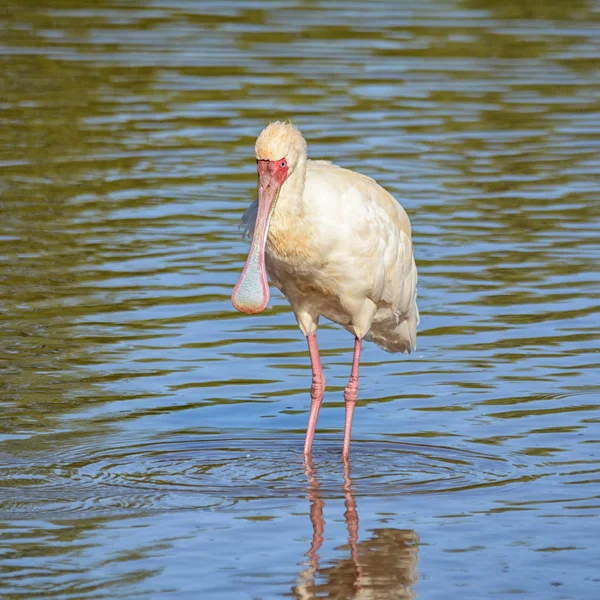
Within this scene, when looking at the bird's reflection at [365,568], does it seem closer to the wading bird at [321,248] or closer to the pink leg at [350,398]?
the pink leg at [350,398]

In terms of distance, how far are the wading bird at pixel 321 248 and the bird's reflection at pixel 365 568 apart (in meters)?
1.38

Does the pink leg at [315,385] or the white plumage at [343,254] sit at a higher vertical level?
the white plumage at [343,254]

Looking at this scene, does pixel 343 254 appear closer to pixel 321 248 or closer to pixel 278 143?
pixel 321 248

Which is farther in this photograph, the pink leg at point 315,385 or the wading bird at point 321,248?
the pink leg at point 315,385

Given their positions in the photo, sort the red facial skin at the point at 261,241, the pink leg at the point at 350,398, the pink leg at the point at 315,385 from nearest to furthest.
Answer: the red facial skin at the point at 261,241 → the pink leg at the point at 350,398 → the pink leg at the point at 315,385

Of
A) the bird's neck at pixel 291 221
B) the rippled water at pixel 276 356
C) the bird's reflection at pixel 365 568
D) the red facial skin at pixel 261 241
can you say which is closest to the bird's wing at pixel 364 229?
the bird's neck at pixel 291 221

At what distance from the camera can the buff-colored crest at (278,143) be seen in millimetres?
8633

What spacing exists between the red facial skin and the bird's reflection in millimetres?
1236

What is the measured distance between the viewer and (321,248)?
8.89 m

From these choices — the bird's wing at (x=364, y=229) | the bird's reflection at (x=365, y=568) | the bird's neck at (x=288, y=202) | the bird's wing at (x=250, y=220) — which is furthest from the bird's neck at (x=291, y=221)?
the bird's reflection at (x=365, y=568)

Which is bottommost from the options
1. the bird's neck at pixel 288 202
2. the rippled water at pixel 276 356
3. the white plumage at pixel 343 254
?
the rippled water at pixel 276 356

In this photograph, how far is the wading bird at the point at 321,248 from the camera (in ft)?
28.4

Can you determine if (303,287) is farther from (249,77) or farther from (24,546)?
(249,77)

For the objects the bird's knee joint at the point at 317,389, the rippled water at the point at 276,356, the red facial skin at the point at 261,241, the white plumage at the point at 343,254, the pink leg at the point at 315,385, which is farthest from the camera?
the bird's knee joint at the point at 317,389
